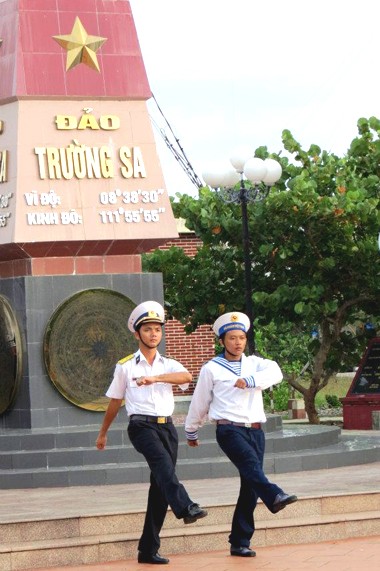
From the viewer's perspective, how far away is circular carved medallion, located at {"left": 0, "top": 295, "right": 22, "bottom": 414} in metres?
15.6

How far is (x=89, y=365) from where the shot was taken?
15.7 metres

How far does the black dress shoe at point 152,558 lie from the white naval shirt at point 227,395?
904 millimetres

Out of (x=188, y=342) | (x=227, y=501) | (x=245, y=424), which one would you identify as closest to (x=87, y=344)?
(x=227, y=501)

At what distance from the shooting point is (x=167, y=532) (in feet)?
36.4

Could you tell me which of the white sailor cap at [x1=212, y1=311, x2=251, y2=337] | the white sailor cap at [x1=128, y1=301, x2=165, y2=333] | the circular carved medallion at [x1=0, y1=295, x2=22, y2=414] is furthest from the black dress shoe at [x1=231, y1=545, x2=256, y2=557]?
the circular carved medallion at [x1=0, y1=295, x2=22, y2=414]

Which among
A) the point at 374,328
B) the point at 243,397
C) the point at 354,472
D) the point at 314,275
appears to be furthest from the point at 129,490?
the point at 374,328

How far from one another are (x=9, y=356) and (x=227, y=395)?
5734 millimetres

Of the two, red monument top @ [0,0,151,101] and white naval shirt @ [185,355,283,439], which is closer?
white naval shirt @ [185,355,283,439]

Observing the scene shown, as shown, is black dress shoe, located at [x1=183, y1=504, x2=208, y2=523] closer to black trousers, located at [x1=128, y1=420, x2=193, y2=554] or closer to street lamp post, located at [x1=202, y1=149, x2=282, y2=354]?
black trousers, located at [x1=128, y1=420, x2=193, y2=554]

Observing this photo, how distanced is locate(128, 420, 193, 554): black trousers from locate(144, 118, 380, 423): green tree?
11650 mm

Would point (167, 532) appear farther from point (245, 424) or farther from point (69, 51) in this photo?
point (69, 51)

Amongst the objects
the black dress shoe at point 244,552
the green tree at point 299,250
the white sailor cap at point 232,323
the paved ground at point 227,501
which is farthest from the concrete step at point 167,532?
the green tree at point 299,250

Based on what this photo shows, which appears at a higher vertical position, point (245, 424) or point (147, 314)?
point (147, 314)

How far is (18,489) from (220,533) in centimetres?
364
